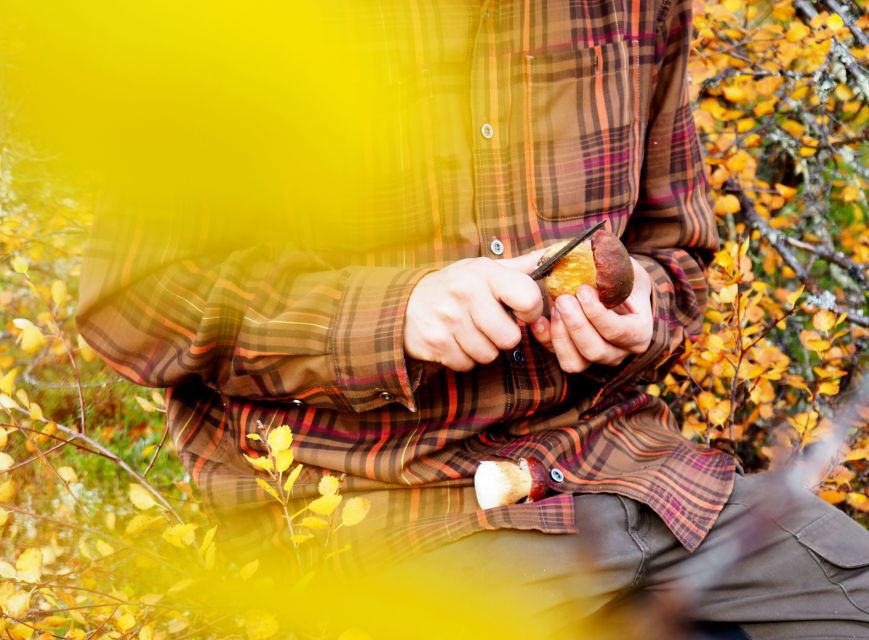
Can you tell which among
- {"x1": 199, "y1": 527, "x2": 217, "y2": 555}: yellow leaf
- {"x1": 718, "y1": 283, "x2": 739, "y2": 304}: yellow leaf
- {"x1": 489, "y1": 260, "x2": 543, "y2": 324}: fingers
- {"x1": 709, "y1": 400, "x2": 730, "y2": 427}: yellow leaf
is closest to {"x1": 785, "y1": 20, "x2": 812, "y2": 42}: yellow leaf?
{"x1": 718, "y1": 283, "x2": 739, "y2": 304}: yellow leaf

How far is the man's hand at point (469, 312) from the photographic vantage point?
1.16m

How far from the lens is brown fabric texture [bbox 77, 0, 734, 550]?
1289 millimetres

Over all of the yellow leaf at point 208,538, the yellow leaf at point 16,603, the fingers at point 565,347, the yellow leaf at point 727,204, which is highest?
the fingers at point 565,347

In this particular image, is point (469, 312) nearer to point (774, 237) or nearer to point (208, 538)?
point (208, 538)

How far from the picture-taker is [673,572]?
1412mm

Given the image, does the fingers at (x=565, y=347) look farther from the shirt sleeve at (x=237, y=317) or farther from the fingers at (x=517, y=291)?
the shirt sleeve at (x=237, y=317)

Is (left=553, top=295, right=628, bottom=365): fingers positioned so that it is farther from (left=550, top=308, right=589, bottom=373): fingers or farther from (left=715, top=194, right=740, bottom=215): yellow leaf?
(left=715, top=194, right=740, bottom=215): yellow leaf

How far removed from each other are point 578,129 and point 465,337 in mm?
633

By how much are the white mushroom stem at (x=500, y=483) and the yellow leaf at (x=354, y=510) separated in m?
0.23

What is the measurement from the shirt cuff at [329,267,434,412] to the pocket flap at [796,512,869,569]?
0.83 metres

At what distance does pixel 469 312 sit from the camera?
1.18 metres

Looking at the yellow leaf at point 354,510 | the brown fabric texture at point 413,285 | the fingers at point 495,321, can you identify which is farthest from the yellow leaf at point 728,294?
the yellow leaf at point 354,510

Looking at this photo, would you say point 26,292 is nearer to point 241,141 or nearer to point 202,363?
point 202,363

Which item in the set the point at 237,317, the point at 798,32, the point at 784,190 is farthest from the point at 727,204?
the point at 237,317
